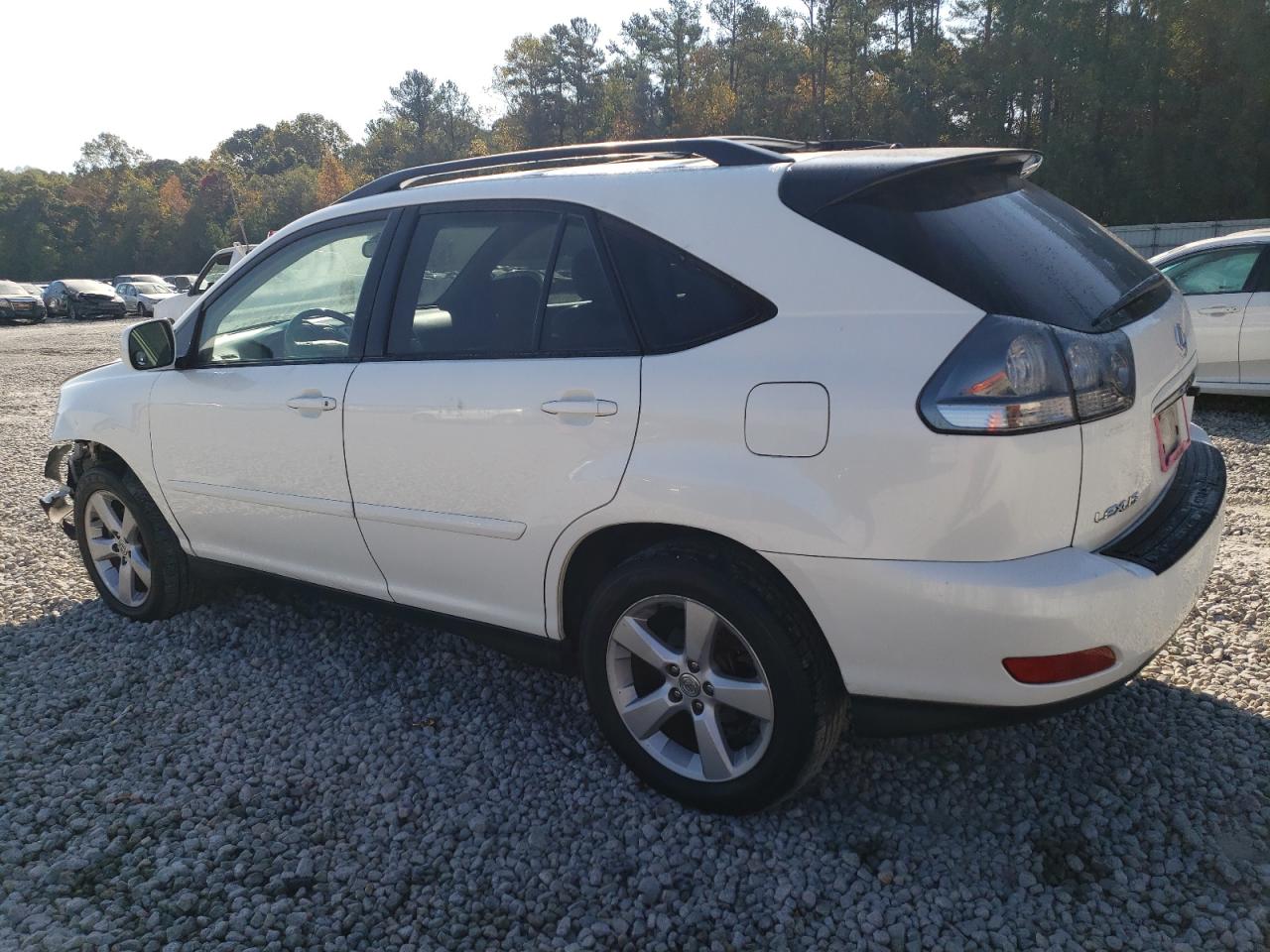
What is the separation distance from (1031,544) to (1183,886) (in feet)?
3.26

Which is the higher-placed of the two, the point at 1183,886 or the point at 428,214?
the point at 428,214

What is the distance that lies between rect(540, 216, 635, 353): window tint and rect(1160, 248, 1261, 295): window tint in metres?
6.62

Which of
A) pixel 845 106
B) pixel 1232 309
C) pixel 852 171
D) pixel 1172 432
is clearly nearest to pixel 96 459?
pixel 852 171

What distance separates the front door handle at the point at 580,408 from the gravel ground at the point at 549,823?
1156 mm

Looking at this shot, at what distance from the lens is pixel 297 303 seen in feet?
11.9

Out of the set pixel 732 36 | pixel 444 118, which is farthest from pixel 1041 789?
pixel 444 118

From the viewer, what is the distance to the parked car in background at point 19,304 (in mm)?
30844

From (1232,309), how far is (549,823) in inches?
281

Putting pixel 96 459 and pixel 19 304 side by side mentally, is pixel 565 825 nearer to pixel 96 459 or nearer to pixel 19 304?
pixel 96 459

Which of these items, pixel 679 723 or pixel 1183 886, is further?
pixel 679 723

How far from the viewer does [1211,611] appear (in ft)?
12.3

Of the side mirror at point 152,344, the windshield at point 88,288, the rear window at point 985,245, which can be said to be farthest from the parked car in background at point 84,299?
the rear window at point 985,245

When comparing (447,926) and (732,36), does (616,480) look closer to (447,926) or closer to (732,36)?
(447,926)

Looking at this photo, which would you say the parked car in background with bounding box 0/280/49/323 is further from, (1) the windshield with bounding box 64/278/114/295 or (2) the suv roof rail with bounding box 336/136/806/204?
(2) the suv roof rail with bounding box 336/136/806/204
